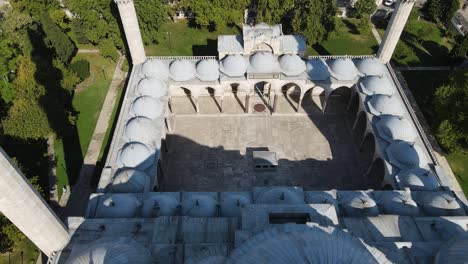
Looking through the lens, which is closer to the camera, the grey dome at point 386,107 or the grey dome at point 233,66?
the grey dome at point 386,107

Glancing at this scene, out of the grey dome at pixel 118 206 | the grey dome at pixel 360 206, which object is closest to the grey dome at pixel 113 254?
the grey dome at pixel 118 206

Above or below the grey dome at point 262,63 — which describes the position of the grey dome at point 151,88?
below

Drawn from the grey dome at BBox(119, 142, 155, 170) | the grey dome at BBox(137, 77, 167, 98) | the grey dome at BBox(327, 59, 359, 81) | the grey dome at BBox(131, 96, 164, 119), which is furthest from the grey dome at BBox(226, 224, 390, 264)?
the grey dome at BBox(327, 59, 359, 81)

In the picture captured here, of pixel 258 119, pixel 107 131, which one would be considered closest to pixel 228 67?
pixel 258 119

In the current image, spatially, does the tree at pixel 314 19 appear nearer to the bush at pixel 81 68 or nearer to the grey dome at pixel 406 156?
the grey dome at pixel 406 156

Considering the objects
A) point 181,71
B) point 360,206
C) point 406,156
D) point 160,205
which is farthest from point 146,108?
point 406,156

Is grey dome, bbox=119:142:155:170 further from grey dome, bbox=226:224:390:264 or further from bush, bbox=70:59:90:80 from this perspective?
bush, bbox=70:59:90:80

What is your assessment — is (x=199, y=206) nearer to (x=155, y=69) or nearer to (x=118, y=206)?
(x=118, y=206)

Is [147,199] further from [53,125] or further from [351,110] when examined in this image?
[351,110]
